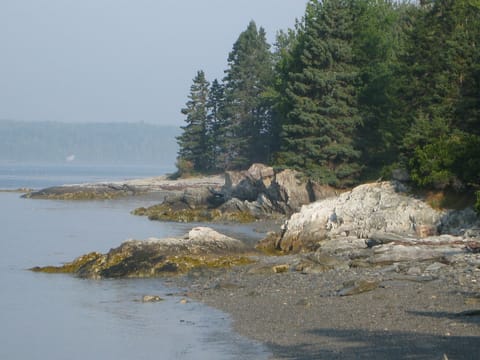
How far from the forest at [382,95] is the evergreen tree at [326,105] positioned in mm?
60

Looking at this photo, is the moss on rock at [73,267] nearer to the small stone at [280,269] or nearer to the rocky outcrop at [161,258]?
the rocky outcrop at [161,258]

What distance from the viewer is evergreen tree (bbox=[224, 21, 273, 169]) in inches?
3059

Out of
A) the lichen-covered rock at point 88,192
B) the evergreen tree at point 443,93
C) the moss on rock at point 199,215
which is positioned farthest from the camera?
the lichen-covered rock at point 88,192

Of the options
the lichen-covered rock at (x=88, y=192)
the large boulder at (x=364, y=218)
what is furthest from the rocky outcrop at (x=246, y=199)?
the lichen-covered rock at (x=88, y=192)

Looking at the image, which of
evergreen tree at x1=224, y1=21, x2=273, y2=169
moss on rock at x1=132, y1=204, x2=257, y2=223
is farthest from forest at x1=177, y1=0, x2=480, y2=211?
evergreen tree at x1=224, y1=21, x2=273, y2=169

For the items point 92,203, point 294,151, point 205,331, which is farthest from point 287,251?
point 92,203

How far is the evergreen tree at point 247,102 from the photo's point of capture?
255 feet

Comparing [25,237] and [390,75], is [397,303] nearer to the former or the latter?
[25,237]

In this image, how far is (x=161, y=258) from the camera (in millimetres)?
26938

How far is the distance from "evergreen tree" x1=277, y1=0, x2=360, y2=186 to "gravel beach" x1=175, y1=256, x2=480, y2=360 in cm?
2394

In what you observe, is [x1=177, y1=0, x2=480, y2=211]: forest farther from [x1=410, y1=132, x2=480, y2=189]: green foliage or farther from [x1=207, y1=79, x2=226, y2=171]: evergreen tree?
[x1=207, y1=79, x2=226, y2=171]: evergreen tree

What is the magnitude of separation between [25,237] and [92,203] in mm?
24820

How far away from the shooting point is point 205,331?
17891 mm

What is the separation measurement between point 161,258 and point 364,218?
764 cm
